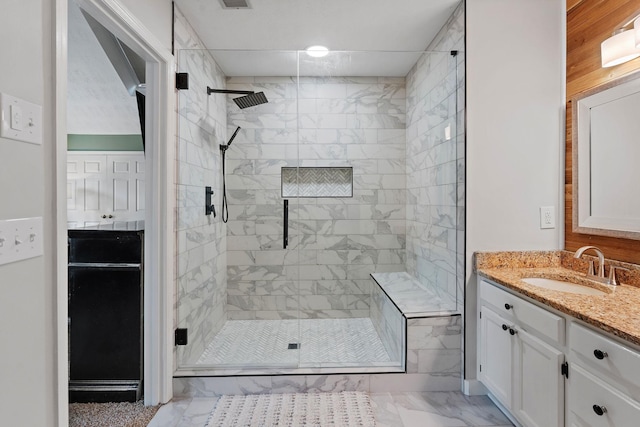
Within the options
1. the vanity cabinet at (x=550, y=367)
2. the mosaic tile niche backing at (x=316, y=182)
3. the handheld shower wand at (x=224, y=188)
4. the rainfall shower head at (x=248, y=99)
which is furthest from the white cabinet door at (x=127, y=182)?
the vanity cabinet at (x=550, y=367)

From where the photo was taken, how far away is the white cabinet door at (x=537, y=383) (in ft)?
4.70

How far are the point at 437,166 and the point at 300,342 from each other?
1.68 meters

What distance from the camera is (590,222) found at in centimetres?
191

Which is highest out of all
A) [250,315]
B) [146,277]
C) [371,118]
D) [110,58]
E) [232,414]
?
[110,58]

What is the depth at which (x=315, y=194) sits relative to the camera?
286cm

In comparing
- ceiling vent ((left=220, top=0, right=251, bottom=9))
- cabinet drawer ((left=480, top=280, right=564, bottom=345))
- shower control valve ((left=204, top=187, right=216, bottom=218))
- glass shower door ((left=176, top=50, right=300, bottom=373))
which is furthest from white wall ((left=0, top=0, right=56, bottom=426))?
cabinet drawer ((left=480, top=280, right=564, bottom=345))

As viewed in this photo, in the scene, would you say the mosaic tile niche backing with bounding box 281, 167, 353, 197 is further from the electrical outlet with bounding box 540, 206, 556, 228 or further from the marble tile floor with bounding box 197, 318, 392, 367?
the electrical outlet with bounding box 540, 206, 556, 228

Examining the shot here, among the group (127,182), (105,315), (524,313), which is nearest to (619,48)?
(524,313)

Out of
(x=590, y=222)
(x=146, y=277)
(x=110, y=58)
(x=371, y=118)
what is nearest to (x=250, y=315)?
(x=146, y=277)

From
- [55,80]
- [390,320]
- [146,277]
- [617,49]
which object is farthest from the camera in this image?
[390,320]

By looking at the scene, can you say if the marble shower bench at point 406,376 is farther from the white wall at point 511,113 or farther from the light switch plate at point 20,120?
the light switch plate at point 20,120

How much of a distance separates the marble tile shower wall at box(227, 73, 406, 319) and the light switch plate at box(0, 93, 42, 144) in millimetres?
1784

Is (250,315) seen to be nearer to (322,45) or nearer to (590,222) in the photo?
(322,45)

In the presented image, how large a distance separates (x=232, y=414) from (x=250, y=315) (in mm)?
1048
